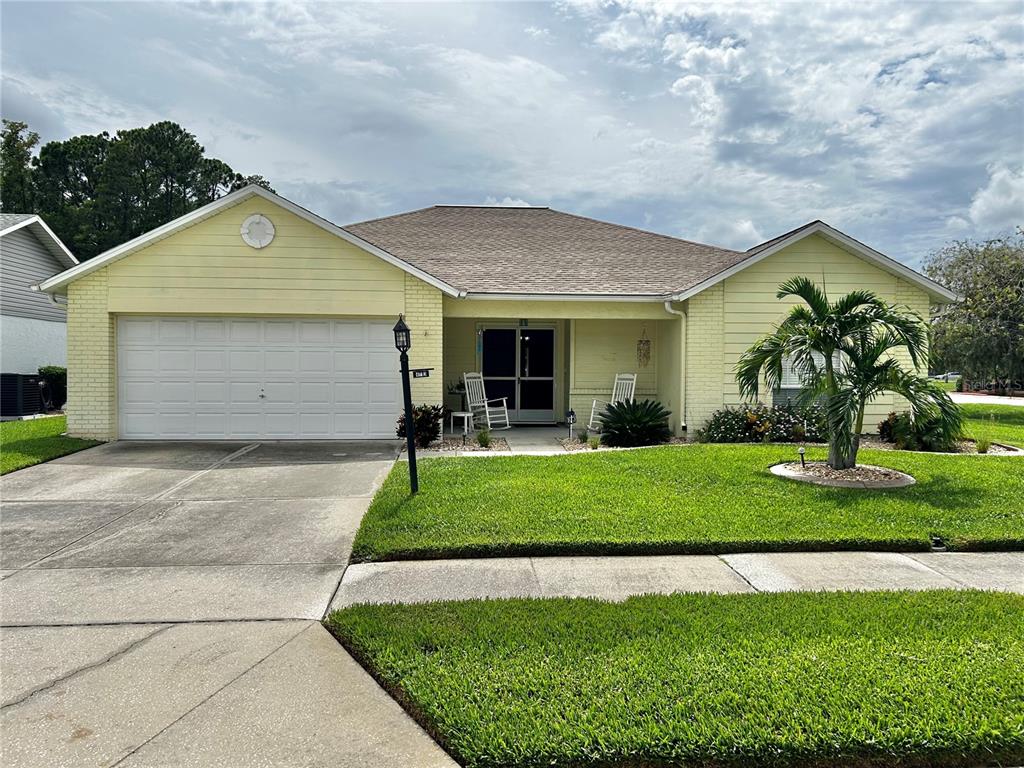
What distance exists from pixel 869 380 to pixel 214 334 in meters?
11.0

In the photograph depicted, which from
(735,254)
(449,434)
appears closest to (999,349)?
(735,254)

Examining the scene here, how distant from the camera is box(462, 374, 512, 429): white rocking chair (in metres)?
13.3

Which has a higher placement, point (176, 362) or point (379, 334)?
point (379, 334)

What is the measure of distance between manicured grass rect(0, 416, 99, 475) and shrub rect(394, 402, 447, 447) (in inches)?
226

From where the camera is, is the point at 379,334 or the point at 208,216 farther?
the point at 379,334

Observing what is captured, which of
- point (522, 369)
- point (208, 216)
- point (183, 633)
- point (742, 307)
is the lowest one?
point (183, 633)

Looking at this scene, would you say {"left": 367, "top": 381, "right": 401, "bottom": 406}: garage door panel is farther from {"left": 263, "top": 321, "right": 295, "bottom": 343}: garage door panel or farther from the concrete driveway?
the concrete driveway

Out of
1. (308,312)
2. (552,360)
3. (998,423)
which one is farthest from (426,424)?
(998,423)

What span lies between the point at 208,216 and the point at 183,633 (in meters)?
9.33

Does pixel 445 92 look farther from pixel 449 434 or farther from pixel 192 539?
pixel 192 539

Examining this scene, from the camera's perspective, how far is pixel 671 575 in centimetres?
492

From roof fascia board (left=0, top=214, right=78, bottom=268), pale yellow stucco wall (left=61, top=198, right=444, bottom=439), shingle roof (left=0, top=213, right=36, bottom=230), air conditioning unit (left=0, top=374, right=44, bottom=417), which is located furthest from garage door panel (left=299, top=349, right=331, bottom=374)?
shingle roof (left=0, top=213, right=36, bottom=230)

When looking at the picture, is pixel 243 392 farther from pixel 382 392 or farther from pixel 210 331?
pixel 382 392

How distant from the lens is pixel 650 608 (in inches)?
163
